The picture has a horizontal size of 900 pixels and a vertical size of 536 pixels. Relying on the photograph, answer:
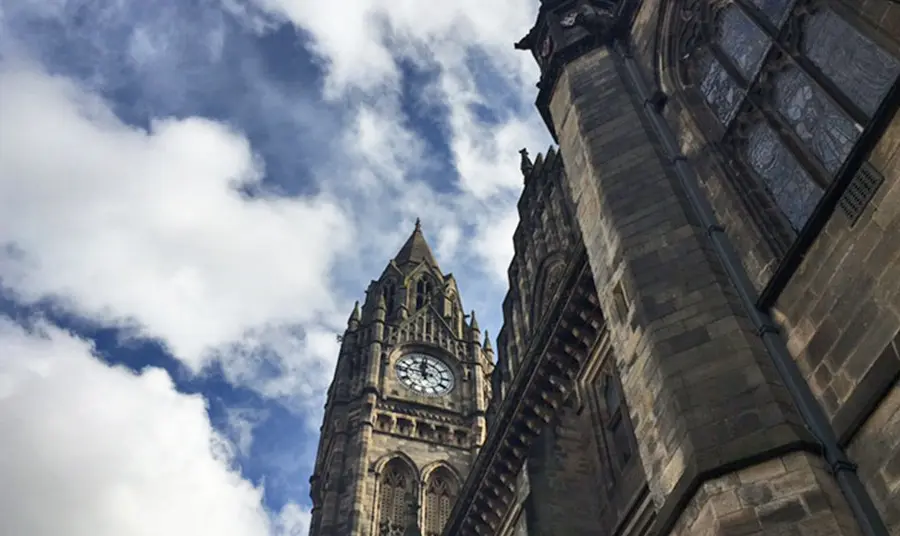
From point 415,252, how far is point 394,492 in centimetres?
2362

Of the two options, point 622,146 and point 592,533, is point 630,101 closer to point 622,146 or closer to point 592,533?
point 622,146

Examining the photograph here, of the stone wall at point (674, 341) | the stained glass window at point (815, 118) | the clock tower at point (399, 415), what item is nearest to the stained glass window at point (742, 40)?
the stained glass window at point (815, 118)

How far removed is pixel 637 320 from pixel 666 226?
1.45m

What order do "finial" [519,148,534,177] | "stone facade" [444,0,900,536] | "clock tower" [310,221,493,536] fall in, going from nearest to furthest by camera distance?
"stone facade" [444,0,900,536], "finial" [519,148,534,177], "clock tower" [310,221,493,536]

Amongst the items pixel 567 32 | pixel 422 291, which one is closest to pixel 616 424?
pixel 567 32

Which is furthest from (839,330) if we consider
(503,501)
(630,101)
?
(503,501)

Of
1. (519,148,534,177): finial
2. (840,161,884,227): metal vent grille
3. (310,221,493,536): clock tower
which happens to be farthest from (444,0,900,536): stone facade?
(310,221,493,536): clock tower

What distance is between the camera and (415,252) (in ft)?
189

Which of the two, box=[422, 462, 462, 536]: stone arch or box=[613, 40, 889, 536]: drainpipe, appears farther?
box=[422, 462, 462, 536]: stone arch

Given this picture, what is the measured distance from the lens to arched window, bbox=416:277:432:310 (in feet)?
169

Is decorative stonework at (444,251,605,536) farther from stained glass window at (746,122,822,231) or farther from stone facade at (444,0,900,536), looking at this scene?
stained glass window at (746,122,822,231)

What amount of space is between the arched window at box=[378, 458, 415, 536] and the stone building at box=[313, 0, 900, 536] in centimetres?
2073

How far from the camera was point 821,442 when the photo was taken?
692cm

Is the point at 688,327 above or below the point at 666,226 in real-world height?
below
